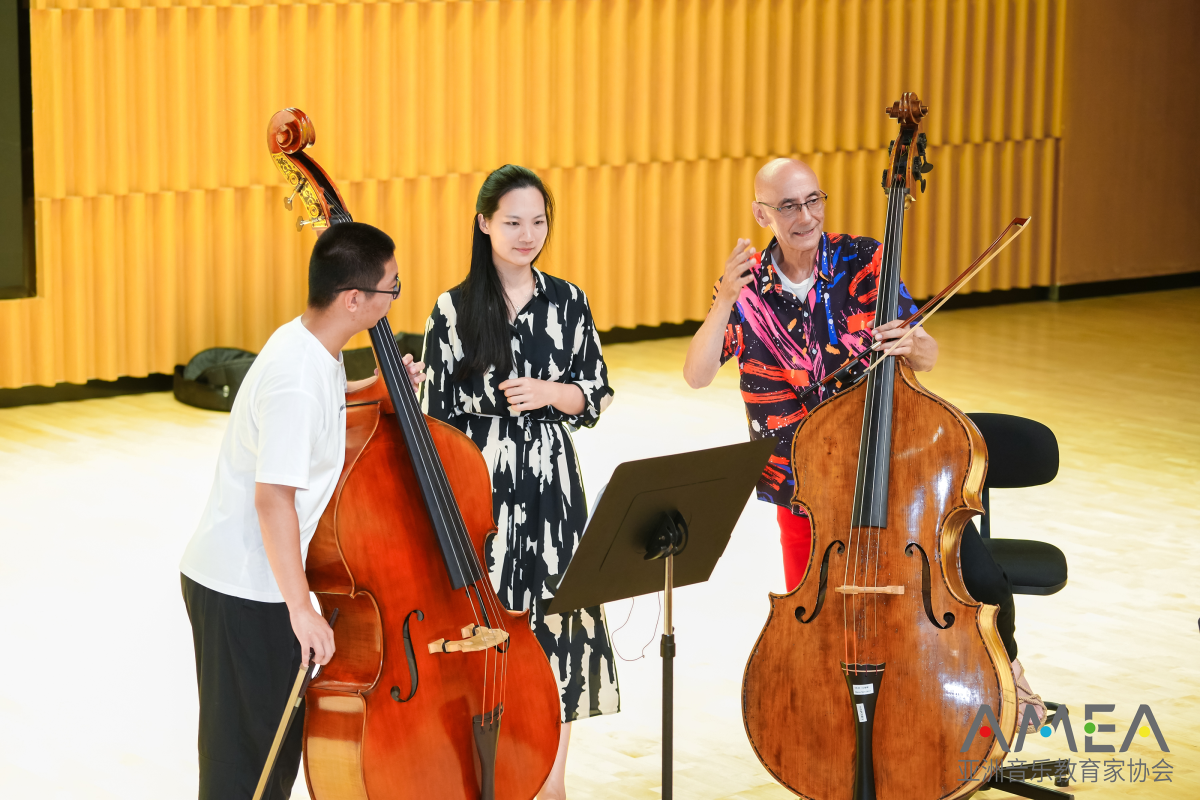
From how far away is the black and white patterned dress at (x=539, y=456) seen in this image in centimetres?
317

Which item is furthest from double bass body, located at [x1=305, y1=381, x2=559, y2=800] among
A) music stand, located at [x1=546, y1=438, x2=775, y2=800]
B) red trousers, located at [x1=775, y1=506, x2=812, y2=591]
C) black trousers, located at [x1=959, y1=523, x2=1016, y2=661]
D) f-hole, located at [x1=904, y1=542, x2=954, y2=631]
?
black trousers, located at [x1=959, y1=523, x2=1016, y2=661]

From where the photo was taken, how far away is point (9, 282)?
7.25 m

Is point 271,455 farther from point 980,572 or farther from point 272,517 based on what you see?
point 980,572

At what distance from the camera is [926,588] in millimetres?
2754

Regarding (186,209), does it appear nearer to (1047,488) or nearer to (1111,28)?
(1047,488)

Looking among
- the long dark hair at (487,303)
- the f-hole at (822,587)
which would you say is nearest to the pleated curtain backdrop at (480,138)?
the long dark hair at (487,303)

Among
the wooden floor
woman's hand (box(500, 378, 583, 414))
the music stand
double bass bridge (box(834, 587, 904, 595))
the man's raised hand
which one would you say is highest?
the man's raised hand

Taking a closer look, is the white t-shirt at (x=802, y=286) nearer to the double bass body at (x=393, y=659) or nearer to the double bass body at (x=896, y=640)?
the double bass body at (x=896, y=640)

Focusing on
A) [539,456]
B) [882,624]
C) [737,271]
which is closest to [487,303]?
[539,456]

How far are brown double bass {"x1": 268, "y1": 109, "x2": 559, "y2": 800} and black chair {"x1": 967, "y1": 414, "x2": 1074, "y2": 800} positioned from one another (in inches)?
46.6

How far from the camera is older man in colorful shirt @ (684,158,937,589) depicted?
317 cm

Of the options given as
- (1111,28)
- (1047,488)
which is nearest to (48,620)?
(1047,488)

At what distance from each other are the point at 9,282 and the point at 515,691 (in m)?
5.32

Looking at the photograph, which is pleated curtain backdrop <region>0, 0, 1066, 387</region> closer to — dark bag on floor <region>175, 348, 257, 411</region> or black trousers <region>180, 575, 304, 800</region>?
dark bag on floor <region>175, 348, 257, 411</region>
